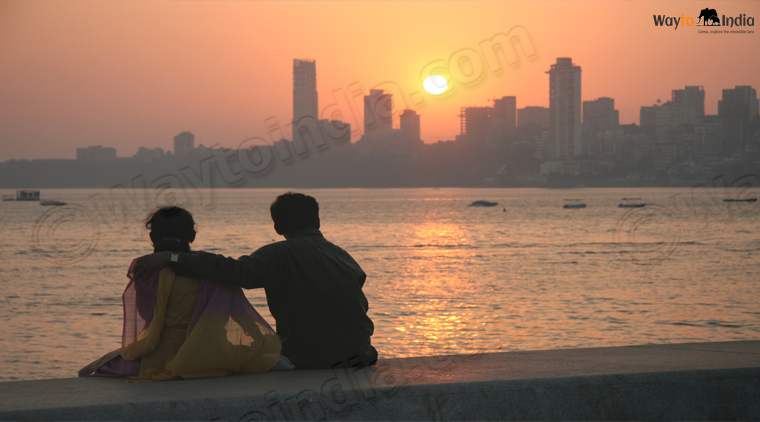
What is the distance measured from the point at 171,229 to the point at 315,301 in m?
0.95

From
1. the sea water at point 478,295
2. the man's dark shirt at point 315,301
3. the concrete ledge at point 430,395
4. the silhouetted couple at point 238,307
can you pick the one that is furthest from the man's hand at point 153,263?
the sea water at point 478,295

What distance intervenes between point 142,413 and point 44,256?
43.1 m

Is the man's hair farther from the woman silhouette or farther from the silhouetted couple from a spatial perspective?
the woman silhouette

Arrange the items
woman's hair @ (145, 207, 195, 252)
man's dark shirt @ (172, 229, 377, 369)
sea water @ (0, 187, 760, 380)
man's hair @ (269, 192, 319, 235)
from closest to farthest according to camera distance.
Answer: woman's hair @ (145, 207, 195, 252), man's dark shirt @ (172, 229, 377, 369), man's hair @ (269, 192, 319, 235), sea water @ (0, 187, 760, 380)

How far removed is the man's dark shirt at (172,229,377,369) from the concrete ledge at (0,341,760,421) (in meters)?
0.25

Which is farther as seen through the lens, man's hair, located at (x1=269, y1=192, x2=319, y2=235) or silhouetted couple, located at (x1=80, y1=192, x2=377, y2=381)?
man's hair, located at (x1=269, y1=192, x2=319, y2=235)

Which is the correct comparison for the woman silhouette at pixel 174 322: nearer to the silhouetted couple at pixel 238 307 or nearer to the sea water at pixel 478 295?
the silhouetted couple at pixel 238 307

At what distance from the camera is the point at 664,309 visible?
1944cm

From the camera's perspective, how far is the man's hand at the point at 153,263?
3.84m

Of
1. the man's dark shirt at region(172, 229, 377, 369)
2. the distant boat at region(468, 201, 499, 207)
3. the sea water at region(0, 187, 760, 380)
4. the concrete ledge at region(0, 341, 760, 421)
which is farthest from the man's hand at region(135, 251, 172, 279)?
the distant boat at region(468, 201, 499, 207)

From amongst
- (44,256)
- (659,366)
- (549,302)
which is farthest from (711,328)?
(44,256)

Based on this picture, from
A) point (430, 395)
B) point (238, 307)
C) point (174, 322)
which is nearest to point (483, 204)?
point (238, 307)

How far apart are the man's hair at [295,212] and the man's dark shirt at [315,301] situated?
5 cm

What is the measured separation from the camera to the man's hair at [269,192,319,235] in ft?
13.8
